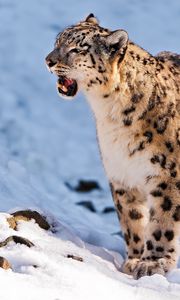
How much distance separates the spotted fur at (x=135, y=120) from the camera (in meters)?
6.20

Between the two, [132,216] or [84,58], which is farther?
[132,216]

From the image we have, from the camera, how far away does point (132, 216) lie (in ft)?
21.7

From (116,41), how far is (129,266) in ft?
4.06

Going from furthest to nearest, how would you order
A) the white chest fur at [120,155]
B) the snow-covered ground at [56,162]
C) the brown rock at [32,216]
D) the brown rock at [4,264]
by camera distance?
1. the brown rock at [32,216]
2. the white chest fur at [120,155]
3. the snow-covered ground at [56,162]
4. the brown rock at [4,264]

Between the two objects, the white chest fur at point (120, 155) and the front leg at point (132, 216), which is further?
the front leg at point (132, 216)

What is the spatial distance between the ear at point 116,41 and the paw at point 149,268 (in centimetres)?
115

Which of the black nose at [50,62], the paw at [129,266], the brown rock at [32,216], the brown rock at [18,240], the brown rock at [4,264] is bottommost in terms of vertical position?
the brown rock at [4,264]

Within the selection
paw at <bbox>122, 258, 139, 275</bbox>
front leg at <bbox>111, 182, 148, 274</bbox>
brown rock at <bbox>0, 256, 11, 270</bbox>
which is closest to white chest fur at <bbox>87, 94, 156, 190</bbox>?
front leg at <bbox>111, 182, 148, 274</bbox>

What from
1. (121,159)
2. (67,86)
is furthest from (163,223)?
(67,86)

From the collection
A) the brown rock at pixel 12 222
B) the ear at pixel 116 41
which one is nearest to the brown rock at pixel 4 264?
the brown rock at pixel 12 222

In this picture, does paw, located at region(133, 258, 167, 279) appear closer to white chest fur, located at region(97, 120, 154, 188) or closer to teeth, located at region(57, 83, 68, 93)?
white chest fur, located at region(97, 120, 154, 188)

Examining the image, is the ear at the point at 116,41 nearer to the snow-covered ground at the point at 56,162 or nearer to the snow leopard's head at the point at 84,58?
the snow leopard's head at the point at 84,58

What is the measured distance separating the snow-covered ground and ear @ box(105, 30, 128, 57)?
3.51 feet

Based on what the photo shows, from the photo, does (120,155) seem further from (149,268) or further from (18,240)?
(18,240)
